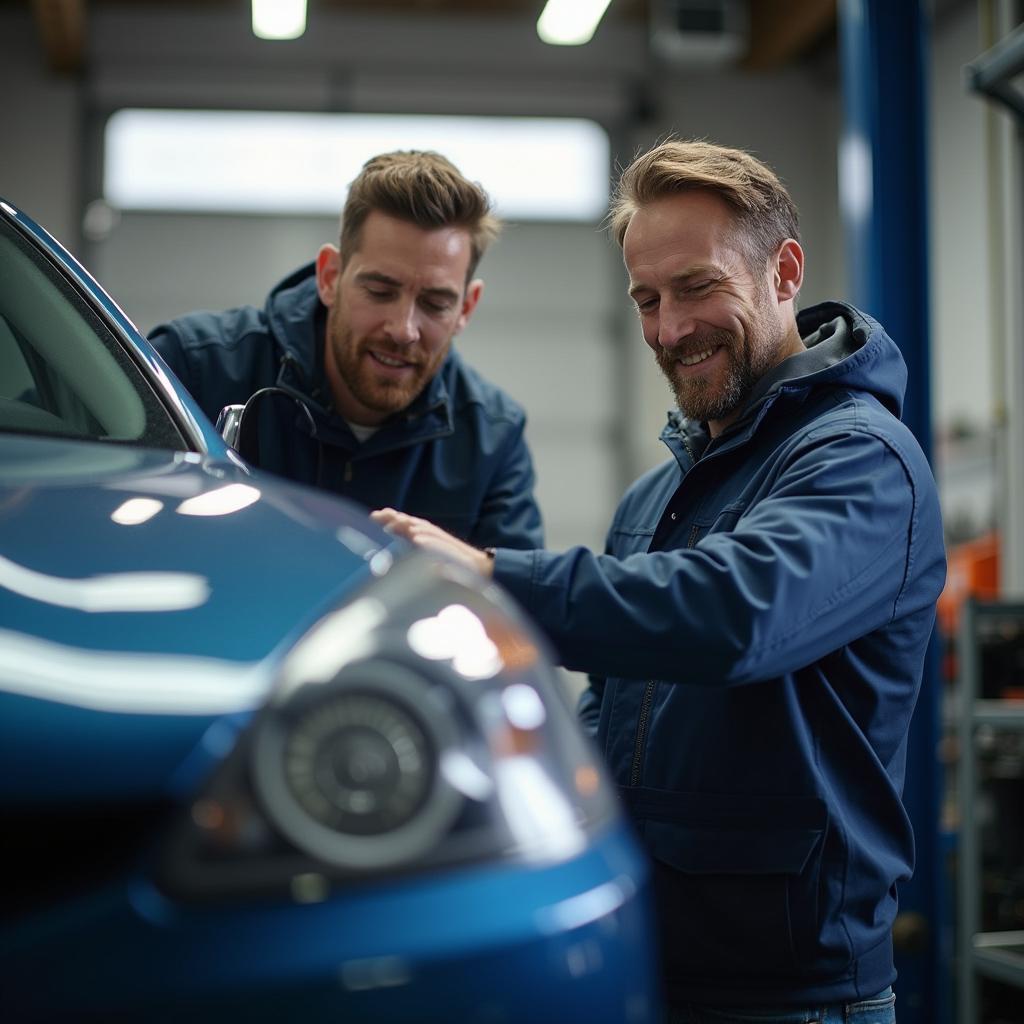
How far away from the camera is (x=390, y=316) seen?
2221 millimetres

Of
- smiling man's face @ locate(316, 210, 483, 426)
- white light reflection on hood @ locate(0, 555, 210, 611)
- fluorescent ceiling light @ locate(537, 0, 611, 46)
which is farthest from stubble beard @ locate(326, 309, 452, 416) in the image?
fluorescent ceiling light @ locate(537, 0, 611, 46)

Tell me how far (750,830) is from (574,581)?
40 centimetres

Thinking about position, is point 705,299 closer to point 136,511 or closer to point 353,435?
point 353,435

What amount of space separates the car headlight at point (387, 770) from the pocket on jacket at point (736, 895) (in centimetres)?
67

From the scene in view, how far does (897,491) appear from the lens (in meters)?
1.40

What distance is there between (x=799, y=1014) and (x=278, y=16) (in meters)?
4.81

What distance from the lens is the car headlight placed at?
0.65 meters

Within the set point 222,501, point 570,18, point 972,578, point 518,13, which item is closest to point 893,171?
point 222,501

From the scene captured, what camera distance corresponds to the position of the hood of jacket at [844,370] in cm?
154

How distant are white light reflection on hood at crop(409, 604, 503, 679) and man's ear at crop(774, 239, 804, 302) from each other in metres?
1.13

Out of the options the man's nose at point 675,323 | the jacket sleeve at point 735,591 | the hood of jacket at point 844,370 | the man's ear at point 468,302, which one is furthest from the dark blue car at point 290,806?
the man's ear at point 468,302

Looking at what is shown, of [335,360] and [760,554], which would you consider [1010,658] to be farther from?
[760,554]

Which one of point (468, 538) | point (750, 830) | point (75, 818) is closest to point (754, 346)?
point (750, 830)

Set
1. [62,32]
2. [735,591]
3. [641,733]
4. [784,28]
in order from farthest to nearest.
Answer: [784,28] < [62,32] < [641,733] < [735,591]
